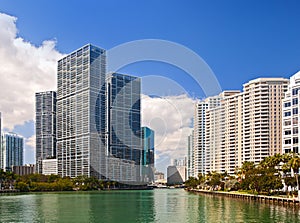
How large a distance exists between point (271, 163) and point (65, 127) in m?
78.1

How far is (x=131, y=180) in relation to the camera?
124688 mm

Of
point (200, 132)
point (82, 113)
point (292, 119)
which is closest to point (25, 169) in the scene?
point (82, 113)

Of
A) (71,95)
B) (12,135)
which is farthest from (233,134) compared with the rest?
(12,135)

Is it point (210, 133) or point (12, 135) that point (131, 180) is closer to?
point (210, 133)

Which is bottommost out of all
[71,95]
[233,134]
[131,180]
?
[131,180]

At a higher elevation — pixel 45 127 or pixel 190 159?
pixel 45 127

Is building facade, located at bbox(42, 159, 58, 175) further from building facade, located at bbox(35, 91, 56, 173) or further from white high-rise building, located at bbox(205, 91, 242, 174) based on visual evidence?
white high-rise building, located at bbox(205, 91, 242, 174)

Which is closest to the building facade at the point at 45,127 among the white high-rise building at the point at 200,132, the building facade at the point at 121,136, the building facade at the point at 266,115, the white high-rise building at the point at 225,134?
the building facade at the point at 121,136

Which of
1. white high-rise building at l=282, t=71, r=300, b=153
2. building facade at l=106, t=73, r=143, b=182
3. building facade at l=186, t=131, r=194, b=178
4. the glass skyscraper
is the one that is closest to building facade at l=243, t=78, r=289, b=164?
building facade at l=106, t=73, r=143, b=182

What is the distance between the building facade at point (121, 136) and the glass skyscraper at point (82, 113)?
2.81 meters

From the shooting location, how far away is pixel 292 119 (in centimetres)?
6109

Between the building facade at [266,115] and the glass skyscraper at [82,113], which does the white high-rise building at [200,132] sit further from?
the glass skyscraper at [82,113]

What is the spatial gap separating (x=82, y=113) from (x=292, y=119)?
6160 cm

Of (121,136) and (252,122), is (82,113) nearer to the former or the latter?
(121,136)
